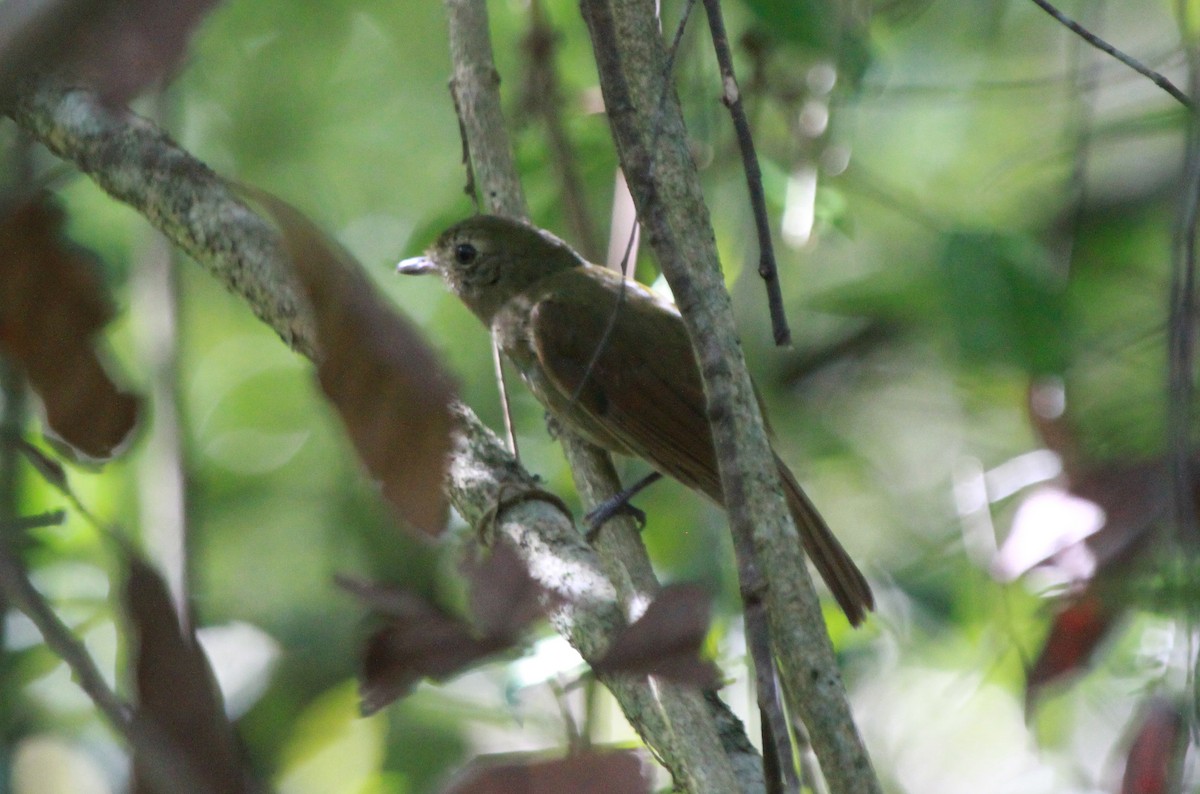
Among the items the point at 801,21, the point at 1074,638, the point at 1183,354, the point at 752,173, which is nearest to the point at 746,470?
the point at 752,173

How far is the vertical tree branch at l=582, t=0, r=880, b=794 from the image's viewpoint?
4.69ft

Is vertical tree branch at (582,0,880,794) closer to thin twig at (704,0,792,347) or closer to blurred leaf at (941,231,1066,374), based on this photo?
thin twig at (704,0,792,347)

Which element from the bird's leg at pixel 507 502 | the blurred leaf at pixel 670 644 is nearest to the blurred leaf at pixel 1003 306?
the bird's leg at pixel 507 502

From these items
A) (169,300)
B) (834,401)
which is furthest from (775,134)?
(169,300)

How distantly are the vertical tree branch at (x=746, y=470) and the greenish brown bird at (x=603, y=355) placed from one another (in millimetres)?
1714

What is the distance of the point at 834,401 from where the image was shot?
595 centimetres

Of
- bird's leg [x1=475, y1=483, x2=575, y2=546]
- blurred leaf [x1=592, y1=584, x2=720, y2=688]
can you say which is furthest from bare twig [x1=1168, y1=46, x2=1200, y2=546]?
blurred leaf [x1=592, y1=584, x2=720, y2=688]

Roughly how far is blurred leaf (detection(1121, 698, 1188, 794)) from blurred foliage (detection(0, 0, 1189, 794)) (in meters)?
0.21

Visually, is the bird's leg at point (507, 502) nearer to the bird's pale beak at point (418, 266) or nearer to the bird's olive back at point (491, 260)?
the bird's olive back at point (491, 260)

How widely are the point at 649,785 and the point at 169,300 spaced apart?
191 cm

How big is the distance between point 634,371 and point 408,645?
2896 millimetres

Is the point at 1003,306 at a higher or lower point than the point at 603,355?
lower

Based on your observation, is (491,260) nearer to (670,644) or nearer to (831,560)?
(831,560)

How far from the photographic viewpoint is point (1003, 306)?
3.00 metres
